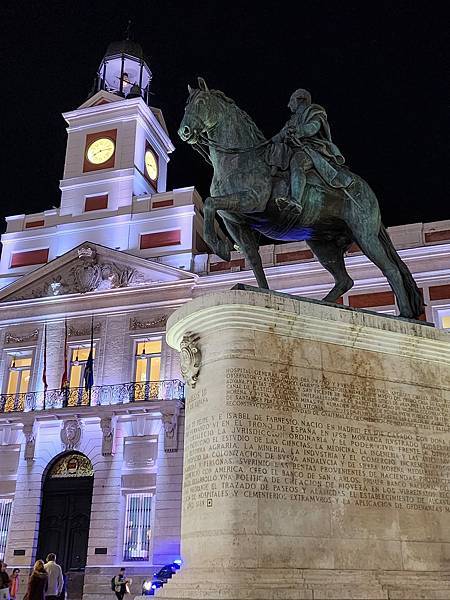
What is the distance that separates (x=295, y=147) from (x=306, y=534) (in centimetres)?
412

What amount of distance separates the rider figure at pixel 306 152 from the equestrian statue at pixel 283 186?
11 mm

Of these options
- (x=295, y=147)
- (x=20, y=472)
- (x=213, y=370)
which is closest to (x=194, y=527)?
(x=213, y=370)

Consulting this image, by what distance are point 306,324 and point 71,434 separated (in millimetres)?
18455

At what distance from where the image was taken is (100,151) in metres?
28.9

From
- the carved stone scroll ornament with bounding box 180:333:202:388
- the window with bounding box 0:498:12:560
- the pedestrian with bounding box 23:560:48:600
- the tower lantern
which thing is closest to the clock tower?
the tower lantern

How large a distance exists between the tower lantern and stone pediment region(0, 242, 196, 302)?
9.95 meters

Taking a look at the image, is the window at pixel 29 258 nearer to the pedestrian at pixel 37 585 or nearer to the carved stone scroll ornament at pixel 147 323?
the carved stone scroll ornament at pixel 147 323

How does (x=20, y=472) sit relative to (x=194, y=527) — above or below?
above

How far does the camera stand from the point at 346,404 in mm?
6324

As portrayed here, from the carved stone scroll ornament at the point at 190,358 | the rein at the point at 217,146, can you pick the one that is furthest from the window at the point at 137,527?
the rein at the point at 217,146

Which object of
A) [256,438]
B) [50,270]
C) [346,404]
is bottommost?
[256,438]

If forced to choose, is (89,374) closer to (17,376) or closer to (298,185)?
(17,376)

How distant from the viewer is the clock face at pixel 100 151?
2866 cm

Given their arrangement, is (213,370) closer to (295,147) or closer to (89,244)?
(295,147)
